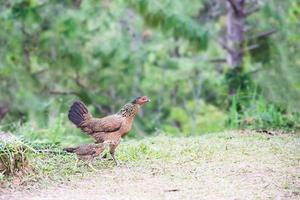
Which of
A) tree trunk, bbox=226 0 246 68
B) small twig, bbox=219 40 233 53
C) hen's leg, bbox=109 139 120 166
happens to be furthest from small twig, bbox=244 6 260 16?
hen's leg, bbox=109 139 120 166

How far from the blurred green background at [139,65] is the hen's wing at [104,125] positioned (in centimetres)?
251

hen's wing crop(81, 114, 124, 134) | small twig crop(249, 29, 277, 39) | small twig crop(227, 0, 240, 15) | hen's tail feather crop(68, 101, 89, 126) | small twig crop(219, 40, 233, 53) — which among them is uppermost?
small twig crop(227, 0, 240, 15)

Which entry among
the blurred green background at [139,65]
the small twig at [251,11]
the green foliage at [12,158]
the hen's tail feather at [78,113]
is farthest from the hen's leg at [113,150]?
the small twig at [251,11]

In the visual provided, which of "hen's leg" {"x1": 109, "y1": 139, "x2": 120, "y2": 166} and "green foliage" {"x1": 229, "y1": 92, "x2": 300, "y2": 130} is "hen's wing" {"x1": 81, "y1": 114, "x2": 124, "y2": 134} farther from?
"green foliage" {"x1": 229, "y1": 92, "x2": 300, "y2": 130}

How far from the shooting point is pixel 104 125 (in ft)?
A: 21.6

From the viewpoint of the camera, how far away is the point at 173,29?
1290 centimetres

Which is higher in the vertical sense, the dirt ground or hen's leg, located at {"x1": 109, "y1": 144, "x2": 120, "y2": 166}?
hen's leg, located at {"x1": 109, "y1": 144, "x2": 120, "y2": 166}

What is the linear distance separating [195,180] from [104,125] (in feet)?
3.67

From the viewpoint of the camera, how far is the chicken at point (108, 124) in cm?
656

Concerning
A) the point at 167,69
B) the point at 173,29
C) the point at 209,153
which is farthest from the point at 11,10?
the point at 209,153

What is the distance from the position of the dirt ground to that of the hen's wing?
1.20 feet

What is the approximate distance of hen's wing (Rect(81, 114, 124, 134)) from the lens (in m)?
6.58

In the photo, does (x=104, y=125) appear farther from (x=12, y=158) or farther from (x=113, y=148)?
(x=12, y=158)

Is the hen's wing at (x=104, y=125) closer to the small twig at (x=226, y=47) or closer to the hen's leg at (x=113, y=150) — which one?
the hen's leg at (x=113, y=150)
